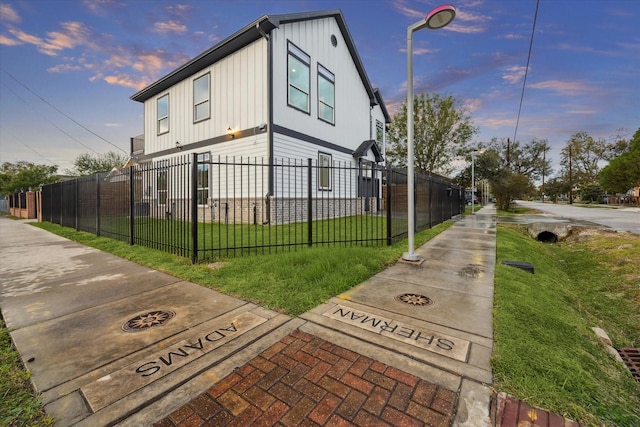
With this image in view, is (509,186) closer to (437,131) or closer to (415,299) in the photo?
(437,131)

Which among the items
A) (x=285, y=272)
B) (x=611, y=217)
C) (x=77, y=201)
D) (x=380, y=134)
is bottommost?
(x=285, y=272)

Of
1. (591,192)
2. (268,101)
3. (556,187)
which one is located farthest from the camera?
(556,187)

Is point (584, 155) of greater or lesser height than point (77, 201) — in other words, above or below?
above

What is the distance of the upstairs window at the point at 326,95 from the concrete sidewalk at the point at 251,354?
10832 mm

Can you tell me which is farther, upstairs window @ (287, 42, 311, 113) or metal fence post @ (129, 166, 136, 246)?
upstairs window @ (287, 42, 311, 113)

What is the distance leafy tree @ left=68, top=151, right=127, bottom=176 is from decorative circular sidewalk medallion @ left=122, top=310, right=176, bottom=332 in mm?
40274

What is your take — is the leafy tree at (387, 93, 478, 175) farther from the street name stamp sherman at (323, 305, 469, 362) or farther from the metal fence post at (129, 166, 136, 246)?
the street name stamp sherman at (323, 305, 469, 362)

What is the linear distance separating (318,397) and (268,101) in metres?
9.85

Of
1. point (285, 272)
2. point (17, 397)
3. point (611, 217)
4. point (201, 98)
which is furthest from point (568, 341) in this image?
point (611, 217)

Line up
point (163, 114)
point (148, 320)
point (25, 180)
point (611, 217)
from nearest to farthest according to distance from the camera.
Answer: point (148, 320) → point (163, 114) → point (611, 217) → point (25, 180)

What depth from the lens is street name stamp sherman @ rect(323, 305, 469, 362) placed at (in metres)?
2.19

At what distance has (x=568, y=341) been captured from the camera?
241 centimetres

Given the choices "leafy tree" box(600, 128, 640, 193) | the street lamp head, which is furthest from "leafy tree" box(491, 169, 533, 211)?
the street lamp head

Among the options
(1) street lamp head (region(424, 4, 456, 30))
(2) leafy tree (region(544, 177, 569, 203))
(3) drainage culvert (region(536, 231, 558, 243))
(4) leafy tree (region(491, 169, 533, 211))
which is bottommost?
(3) drainage culvert (region(536, 231, 558, 243))
